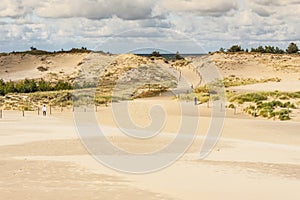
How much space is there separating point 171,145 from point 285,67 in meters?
69.6

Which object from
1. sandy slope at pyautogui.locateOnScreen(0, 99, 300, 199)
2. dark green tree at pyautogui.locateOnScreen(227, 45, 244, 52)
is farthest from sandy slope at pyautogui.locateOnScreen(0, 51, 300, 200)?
dark green tree at pyautogui.locateOnScreen(227, 45, 244, 52)

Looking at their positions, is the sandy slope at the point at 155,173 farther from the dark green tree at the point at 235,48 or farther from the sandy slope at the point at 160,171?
the dark green tree at the point at 235,48

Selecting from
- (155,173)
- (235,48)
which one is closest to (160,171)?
(155,173)

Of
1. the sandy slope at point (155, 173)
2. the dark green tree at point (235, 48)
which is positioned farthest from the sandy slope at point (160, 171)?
the dark green tree at point (235, 48)

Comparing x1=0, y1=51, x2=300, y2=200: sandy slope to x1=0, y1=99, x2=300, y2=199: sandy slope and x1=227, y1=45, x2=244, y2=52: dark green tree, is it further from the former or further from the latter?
x1=227, y1=45, x2=244, y2=52: dark green tree

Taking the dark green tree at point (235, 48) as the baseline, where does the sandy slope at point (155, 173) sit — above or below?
below

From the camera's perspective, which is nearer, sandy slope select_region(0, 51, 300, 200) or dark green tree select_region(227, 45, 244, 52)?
sandy slope select_region(0, 51, 300, 200)

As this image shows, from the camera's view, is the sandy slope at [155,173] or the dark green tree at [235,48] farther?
the dark green tree at [235,48]

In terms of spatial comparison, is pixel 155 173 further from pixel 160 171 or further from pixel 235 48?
pixel 235 48

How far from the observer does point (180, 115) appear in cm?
3575

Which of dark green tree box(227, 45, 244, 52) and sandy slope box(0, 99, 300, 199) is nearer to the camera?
sandy slope box(0, 99, 300, 199)

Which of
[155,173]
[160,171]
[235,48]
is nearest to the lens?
[155,173]

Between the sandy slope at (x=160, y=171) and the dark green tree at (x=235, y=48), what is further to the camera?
the dark green tree at (x=235, y=48)

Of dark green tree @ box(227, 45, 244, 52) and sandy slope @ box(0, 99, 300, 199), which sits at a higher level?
dark green tree @ box(227, 45, 244, 52)
